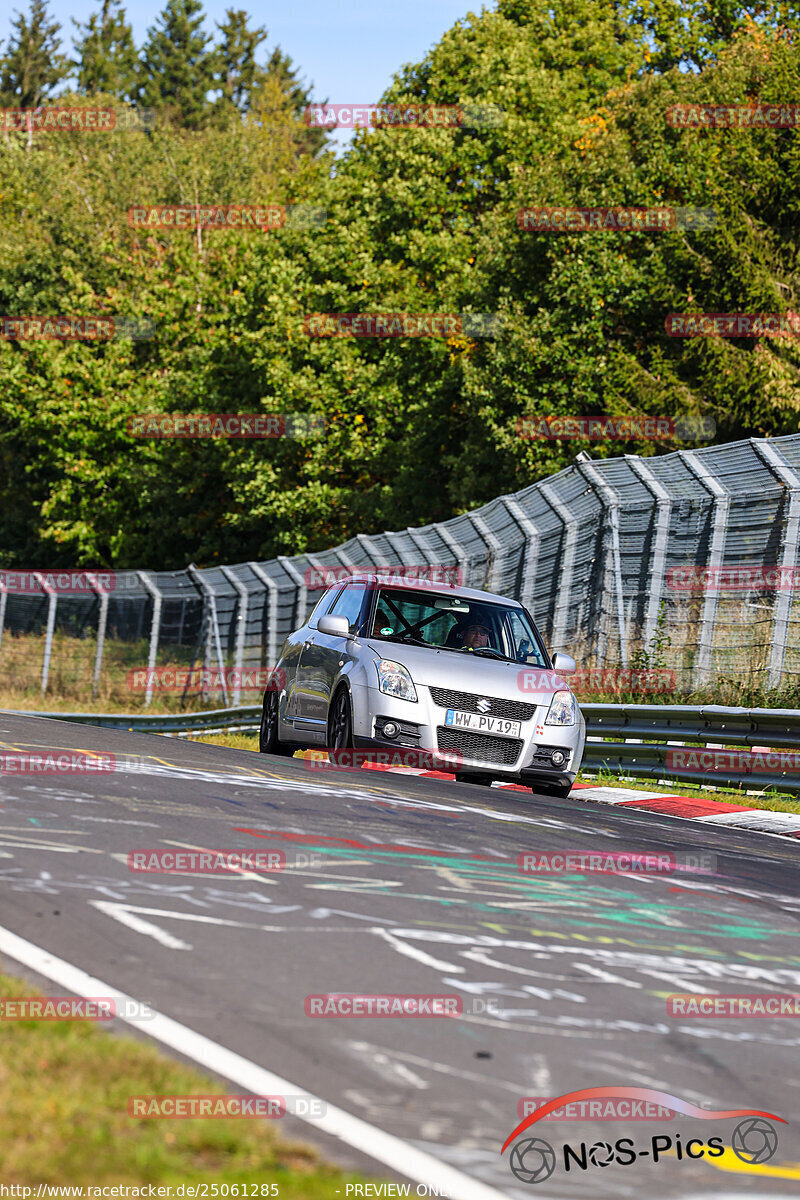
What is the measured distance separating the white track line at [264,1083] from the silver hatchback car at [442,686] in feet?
22.7

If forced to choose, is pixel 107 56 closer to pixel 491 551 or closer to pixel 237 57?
pixel 237 57

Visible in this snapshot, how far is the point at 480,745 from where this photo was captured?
12211mm

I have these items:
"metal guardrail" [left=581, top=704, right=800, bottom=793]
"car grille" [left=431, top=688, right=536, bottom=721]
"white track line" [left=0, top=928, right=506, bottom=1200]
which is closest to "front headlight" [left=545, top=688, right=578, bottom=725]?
"car grille" [left=431, top=688, right=536, bottom=721]

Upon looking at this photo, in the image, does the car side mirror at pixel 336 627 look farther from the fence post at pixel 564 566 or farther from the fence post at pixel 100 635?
the fence post at pixel 100 635

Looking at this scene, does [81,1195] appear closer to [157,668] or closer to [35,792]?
[35,792]

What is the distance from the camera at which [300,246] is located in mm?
45531

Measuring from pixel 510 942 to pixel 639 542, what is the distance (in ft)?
43.6

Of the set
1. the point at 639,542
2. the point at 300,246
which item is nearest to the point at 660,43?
the point at 300,246

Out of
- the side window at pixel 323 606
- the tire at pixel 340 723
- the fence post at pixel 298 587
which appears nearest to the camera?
the tire at pixel 340 723

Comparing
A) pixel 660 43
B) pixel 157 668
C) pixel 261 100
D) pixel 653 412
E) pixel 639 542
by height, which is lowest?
pixel 157 668

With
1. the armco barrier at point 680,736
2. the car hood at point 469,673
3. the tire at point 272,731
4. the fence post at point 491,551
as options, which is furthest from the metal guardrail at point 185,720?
the car hood at point 469,673

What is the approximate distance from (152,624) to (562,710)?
71.7 ft

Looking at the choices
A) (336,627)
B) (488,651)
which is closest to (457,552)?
(488,651)

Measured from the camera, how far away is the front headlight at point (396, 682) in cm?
1209
